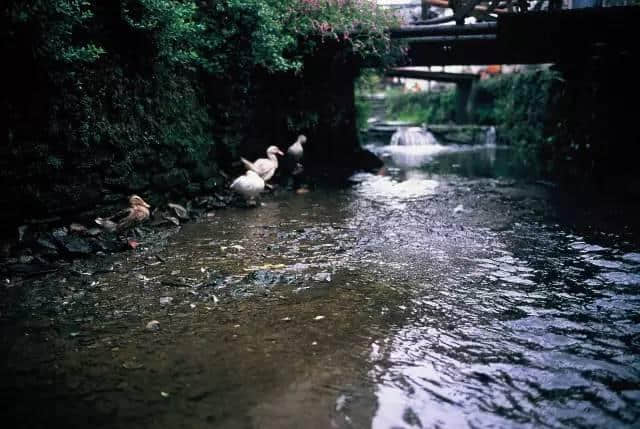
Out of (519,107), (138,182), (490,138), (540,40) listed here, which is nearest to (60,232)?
(138,182)

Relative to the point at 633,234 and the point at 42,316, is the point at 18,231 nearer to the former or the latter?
the point at 42,316

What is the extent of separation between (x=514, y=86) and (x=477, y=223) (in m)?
15.6

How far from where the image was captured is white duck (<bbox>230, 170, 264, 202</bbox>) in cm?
785

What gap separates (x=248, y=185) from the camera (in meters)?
7.87

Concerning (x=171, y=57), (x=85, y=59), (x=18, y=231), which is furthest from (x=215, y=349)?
(x=171, y=57)

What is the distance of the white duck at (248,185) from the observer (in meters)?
7.85

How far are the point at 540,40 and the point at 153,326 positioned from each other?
972 cm

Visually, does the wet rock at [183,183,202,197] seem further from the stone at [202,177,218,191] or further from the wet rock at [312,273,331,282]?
the wet rock at [312,273,331,282]

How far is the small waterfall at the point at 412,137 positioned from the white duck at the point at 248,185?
14732 mm

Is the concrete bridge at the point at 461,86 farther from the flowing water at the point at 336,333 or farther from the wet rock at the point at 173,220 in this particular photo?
the flowing water at the point at 336,333

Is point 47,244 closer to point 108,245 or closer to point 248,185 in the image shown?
point 108,245

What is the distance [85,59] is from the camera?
506 cm

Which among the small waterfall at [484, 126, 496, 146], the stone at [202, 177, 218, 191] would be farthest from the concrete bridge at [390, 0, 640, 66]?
the small waterfall at [484, 126, 496, 146]

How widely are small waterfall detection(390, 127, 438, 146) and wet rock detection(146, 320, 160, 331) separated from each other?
1925cm
